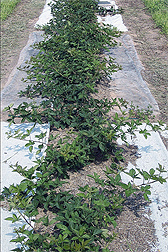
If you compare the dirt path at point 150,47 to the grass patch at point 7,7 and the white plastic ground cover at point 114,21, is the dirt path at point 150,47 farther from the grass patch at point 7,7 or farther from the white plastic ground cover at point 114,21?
the grass patch at point 7,7

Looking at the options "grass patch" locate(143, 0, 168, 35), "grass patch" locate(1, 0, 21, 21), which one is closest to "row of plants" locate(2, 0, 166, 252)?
"grass patch" locate(143, 0, 168, 35)

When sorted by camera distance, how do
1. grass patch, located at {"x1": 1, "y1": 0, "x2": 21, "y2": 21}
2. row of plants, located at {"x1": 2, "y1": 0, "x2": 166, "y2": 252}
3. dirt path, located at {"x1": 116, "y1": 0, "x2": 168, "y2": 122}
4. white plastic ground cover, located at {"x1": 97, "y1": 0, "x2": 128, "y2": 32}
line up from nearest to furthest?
1. row of plants, located at {"x1": 2, "y1": 0, "x2": 166, "y2": 252}
2. dirt path, located at {"x1": 116, "y1": 0, "x2": 168, "y2": 122}
3. white plastic ground cover, located at {"x1": 97, "y1": 0, "x2": 128, "y2": 32}
4. grass patch, located at {"x1": 1, "y1": 0, "x2": 21, "y2": 21}

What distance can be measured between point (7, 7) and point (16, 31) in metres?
1.81

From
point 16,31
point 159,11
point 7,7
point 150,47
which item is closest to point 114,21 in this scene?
point 159,11

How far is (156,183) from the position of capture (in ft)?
7.95

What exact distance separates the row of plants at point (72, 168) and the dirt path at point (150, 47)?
820 mm

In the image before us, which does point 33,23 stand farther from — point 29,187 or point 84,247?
point 84,247

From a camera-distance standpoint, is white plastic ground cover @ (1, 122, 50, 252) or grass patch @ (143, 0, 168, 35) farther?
grass patch @ (143, 0, 168, 35)

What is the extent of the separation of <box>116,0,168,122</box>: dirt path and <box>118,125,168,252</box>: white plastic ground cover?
2.04 ft

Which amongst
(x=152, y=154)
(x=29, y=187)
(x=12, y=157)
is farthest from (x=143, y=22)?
(x=29, y=187)

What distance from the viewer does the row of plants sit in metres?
1.72

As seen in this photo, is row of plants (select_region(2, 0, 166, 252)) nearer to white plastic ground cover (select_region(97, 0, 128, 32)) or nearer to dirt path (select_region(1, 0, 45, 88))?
dirt path (select_region(1, 0, 45, 88))

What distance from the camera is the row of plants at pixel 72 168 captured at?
5.65 feet

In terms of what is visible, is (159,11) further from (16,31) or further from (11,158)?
(11,158)
